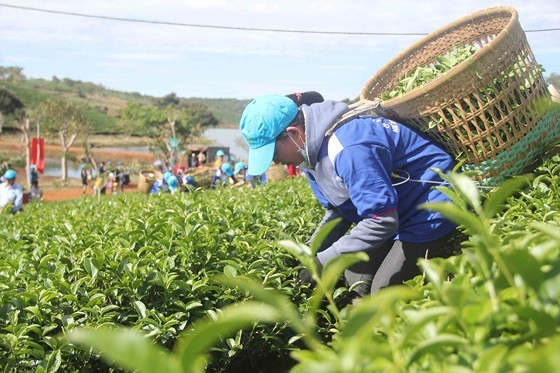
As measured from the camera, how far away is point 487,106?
2.71 metres

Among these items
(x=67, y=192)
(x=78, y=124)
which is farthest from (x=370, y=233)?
(x=78, y=124)

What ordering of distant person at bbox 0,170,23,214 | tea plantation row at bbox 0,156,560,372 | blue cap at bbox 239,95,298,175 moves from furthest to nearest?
distant person at bbox 0,170,23,214, blue cap at bbox 239,95,298,175, tea plantation row at bbox 0,156,560,372

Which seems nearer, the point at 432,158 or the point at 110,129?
the point at 432,158

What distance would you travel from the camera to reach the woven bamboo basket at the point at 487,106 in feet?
8.71

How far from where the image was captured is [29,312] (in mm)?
2293

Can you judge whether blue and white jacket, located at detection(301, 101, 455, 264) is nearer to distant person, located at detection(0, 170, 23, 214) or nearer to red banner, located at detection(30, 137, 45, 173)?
distant person, located at detection(0, 170, 23, 214)

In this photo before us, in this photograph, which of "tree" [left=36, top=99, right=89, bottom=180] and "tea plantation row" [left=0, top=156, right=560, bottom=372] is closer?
"tea plantation row" [left=0, top=156, right=560, bottom=372]

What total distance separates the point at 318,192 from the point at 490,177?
2.61 feet

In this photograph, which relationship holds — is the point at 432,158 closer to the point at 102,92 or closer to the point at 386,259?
the point at 386,259

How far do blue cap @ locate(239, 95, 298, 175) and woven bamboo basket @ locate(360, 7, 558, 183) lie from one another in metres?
0.51

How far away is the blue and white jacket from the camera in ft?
7.70

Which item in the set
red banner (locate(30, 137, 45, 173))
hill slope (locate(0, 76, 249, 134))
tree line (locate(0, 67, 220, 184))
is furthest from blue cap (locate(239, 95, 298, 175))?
hill slope (locate(0, 76, 249, 134))

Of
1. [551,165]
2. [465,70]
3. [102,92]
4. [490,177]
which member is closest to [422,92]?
[465,70]

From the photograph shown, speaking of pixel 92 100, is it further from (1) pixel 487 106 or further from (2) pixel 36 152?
(1) pixel 487 106
